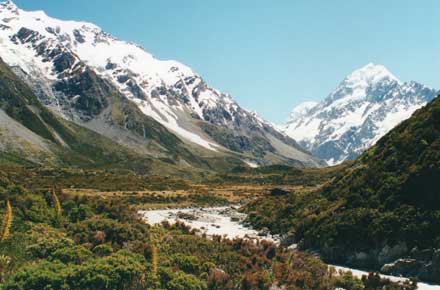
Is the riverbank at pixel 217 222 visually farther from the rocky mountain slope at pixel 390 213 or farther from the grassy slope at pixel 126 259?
the grassy slope at pixel 126 259

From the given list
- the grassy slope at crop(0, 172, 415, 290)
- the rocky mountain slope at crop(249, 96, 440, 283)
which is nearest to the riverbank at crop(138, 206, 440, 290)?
the rocky mountain slope at crop(249, 96, 440, 283)

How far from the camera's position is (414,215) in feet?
185

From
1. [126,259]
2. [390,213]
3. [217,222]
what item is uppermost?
[390,213]

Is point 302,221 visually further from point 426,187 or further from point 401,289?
point 401,289

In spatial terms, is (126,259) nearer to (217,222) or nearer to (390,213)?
(390,213)

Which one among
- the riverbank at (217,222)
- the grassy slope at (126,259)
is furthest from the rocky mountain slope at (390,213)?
the grassy slope at (126,259)

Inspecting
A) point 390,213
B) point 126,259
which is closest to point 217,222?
point 390,213

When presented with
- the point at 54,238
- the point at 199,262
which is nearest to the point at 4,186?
the point at 54,238

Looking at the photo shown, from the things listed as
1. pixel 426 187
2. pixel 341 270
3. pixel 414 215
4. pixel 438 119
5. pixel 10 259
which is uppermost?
pixel 438 119

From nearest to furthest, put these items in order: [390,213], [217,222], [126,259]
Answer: [126,259]
[390,213]
[217,222]

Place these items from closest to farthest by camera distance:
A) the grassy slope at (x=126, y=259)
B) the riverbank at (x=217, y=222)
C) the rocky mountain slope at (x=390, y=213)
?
1. the grassy slope at (x=126, y=259)
2. the rocky mountain slope at (x=390, y=213)
3. the riverbank at (x=217, y=222)

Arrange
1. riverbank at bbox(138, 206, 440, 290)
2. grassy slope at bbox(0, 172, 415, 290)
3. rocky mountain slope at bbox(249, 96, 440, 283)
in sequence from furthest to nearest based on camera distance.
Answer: riverbank at bbox(138, 206, 440, 290), rocky mountain slope at bbox(249, 96, 440, 283), grassy slope at bbox(0, 172, 415, 290)

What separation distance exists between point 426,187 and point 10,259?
152ft

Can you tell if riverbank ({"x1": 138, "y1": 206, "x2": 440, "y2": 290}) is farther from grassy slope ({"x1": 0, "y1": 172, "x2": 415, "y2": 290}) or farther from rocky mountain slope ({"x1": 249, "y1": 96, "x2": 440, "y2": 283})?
grassy slope ({"x1": 0, "y1": 172, "x2": 415, "y2": 290})
